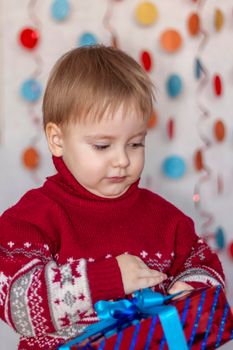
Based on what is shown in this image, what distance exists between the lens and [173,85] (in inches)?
68.6

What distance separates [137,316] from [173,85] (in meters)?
0.93

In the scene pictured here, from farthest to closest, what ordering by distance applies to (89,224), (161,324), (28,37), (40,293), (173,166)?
1. (173,166)
2. (28,37)
3. (89,224)
4. (40,293)
5. (161,324)

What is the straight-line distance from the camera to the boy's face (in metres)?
1.08

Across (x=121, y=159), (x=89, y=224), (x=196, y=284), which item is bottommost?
(x=196, y=284)

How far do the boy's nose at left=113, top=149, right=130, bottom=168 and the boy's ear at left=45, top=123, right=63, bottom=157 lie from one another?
113 millimetres

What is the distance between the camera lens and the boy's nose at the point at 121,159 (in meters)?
1.08

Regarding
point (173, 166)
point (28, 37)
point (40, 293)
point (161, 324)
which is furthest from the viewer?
point (173, 166)

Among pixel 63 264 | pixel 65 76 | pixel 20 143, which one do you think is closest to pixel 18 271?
pixel 63 264

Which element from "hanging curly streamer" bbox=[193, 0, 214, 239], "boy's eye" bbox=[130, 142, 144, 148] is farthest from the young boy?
"hanging curly streamer" bbox=[193, 0, 214, 239]

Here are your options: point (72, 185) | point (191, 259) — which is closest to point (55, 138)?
point (72, 185)

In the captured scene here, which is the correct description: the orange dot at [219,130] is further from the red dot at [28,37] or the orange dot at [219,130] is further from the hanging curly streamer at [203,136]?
the red dot at [28,37]

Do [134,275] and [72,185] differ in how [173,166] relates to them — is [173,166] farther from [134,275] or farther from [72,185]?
[134,275]

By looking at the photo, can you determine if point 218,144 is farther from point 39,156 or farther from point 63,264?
point 63,264

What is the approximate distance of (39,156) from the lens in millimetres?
1714
